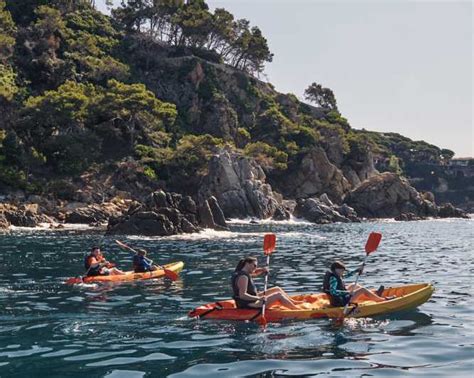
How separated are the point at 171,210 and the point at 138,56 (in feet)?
217

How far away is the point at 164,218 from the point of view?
146ft

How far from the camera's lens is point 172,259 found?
2888cm

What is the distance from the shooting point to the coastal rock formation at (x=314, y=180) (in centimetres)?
9578

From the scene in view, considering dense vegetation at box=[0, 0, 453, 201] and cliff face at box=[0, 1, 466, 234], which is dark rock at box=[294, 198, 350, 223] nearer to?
cliff face at box=[0, 1, 466, 234]

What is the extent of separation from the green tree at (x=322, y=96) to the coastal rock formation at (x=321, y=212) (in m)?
59.8

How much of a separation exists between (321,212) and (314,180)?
20764 mm

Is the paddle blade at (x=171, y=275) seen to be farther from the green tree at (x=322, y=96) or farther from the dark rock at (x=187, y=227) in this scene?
the green tree at (x=322, y=96)

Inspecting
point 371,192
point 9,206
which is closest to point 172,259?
point 9,206

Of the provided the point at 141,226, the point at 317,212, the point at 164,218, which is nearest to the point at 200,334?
the point at 141,226

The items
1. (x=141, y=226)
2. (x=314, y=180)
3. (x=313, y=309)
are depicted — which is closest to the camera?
(x=313, y=309)

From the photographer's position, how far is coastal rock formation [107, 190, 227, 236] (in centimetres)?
4353

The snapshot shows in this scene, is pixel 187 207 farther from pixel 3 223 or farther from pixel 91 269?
pixel 91 269

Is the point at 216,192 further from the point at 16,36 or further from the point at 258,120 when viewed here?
the point at 16,36

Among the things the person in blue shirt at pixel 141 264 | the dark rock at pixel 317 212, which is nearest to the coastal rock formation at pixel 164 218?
the person in blue shirt at pixel 141 264
